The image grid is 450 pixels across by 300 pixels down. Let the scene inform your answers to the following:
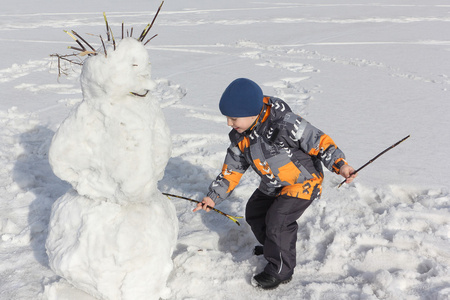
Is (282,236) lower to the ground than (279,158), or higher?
lower

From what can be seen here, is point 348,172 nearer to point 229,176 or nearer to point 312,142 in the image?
point 312,142

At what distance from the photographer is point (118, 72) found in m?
1.67

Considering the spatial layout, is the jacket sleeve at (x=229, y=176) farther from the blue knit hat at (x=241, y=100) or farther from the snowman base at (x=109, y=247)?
the snowman base at (x=109, y=247)

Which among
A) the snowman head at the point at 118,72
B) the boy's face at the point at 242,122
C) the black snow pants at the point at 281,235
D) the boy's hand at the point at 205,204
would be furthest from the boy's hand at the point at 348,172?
the snowman head at the point at 118,72

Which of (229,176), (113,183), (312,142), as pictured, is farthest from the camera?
(229,176)

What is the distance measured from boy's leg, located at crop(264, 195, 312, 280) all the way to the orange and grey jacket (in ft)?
0.20

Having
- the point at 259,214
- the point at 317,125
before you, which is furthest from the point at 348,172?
the point at 317,125

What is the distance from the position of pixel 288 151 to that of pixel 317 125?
6.67ft

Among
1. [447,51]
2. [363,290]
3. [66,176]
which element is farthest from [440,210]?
[447,51]

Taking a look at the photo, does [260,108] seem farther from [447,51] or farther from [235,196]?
[447,51]

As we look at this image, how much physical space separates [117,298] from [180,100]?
133 inches

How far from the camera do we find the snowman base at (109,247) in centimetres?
186

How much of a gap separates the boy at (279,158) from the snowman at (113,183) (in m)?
0.52

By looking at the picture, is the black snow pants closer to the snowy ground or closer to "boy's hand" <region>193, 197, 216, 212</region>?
the snowy ground
